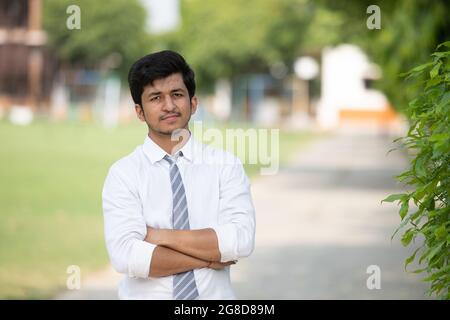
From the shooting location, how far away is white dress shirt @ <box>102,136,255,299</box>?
3346 mm

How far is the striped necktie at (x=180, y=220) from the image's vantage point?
3.31 m

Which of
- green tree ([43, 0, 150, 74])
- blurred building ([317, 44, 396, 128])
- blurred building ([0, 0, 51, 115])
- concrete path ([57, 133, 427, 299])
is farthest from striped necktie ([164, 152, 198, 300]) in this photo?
green tree ([43, 0, 150, 74])

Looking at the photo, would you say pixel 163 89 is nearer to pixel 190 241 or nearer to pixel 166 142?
pixel 166 142

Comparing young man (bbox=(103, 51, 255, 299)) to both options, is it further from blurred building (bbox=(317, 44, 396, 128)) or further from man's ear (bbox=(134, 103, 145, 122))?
blurred building (bbox=(317, 44, 396, 128))

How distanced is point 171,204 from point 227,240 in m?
0.23

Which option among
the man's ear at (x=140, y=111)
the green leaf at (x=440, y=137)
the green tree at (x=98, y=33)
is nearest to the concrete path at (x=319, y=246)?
the man's ear at (x=140, y=111)

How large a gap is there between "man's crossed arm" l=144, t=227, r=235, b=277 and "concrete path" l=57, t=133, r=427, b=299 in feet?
15.3

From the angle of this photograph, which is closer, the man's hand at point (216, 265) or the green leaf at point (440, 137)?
the green leaf at point (440, 137)

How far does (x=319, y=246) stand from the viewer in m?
11.3

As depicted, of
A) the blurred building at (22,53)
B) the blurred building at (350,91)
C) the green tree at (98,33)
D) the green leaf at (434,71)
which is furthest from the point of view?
the green tree at (98,33)

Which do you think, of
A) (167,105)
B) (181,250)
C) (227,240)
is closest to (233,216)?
(227,240)

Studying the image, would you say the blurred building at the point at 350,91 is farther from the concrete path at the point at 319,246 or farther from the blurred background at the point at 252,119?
the concrete path at the point at 319,246
